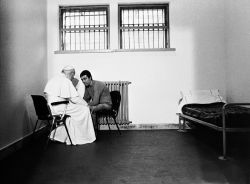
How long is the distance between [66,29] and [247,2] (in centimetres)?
364

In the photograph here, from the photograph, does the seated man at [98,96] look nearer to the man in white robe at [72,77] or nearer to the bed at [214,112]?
the man in white robe at [72,77]

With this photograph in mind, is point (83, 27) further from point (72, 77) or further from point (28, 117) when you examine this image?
point (28, 117)

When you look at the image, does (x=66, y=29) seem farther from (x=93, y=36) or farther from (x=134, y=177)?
(x=134, y=177)

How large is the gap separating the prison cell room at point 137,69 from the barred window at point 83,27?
22 millimetres

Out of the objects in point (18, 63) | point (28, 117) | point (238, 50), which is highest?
point (238, 50)

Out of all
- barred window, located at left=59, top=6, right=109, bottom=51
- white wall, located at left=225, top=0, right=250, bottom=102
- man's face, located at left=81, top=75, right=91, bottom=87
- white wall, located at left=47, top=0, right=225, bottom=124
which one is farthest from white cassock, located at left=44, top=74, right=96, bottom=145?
white wall, located at left=225, top=0, right=250, bottom=102

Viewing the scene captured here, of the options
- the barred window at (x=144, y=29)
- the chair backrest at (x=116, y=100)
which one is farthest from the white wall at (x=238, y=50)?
the chair backrest at (x=116, y=100)

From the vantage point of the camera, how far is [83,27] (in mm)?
5777

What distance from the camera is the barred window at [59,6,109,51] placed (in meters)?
5.75

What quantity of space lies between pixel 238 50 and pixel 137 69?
202 centimetres

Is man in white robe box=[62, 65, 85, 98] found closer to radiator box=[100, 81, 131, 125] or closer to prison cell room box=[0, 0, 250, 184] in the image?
prison cell room box=[0, 0, 250, 184]

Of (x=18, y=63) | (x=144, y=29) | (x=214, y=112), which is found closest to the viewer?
(x=214, y=112)

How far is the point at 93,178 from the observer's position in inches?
93.0

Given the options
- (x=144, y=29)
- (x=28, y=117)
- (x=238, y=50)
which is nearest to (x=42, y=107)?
(x=28, y=117)
